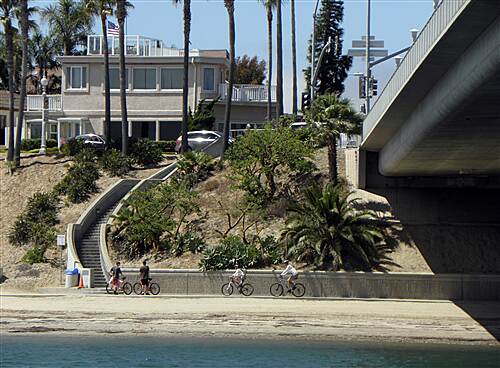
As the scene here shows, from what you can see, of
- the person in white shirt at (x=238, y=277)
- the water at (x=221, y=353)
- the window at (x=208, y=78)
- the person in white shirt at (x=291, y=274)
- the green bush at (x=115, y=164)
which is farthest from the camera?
the window at (x=208, y=78)

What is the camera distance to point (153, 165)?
191 feet

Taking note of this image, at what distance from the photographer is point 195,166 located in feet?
174

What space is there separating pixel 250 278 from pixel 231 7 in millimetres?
23692

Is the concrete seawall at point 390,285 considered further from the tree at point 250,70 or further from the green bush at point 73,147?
the tree at point 250,70

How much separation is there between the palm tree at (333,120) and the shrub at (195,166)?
8.00 metres

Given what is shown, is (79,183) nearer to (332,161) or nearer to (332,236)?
(332,161)

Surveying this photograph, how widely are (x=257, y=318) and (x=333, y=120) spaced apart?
14.1m

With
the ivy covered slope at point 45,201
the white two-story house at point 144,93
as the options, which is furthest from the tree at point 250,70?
the ivy covered slope at point 45,201

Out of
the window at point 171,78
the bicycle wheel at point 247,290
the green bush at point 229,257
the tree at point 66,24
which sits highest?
the tree at point 66,24

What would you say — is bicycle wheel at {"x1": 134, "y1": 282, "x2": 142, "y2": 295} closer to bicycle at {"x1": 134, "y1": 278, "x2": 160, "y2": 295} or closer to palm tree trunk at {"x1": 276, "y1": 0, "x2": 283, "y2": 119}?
bicycle at {"x1": 134, "y1": 278, "x2": 160, "y2": 295}

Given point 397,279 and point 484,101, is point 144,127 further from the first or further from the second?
point 484,101

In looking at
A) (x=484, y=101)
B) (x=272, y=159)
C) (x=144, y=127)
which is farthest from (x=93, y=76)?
(x=484, y=101)

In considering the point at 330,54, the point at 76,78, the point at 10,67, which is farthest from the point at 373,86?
the point at 330,54

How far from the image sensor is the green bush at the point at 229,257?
41062 mm
